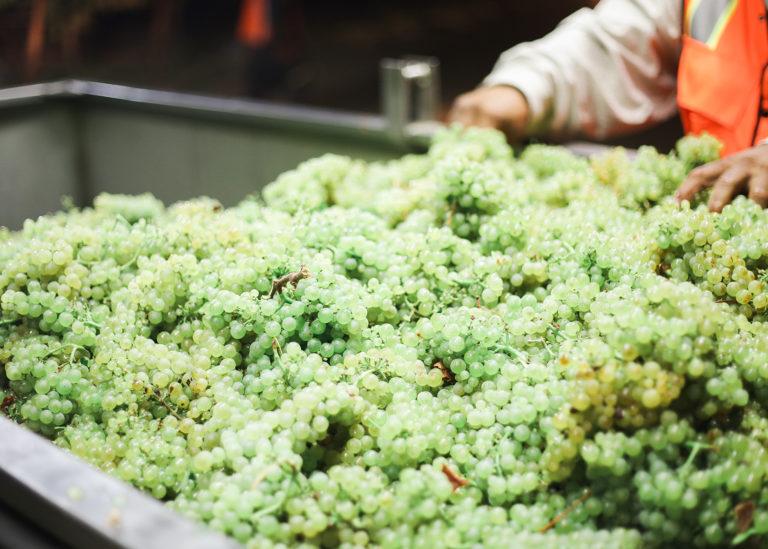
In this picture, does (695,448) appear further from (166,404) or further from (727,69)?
(727,69)

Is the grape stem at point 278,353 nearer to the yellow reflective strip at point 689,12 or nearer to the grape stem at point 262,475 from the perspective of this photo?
the grape stem at point 262,475

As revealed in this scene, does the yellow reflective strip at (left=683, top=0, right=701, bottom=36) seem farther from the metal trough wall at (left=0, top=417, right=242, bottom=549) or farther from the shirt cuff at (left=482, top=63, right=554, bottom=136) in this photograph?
the metal trough wall at (left=0, top=417, right=242, bottom=549)

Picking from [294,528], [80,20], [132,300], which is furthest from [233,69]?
[294,528]

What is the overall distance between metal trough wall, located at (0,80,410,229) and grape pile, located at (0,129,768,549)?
1239mm

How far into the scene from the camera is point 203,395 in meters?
1.03

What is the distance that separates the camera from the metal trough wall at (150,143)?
2.62 meters

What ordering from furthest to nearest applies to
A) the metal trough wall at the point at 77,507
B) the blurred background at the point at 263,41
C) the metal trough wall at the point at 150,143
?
the blurred background at the point at 263,41 → the metal trough wall at the point at 150,143 → the metal trough wall at the point at 77,507

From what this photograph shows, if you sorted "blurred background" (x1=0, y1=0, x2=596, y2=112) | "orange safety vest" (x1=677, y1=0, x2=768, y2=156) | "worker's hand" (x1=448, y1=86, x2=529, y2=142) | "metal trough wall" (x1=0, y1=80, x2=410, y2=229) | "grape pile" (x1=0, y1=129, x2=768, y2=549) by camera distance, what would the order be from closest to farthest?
"grape pile" (x1=0, y1=129, x2=768, y2=549), "orange safety vest" (x1=677, y1=0, x2=768, y2=156), "worker's hand" (x1=448, y1=86, x2=529, y2=142), "metal trough wall" (x1=0, y1=80, x2=410, y2=229), "blurred background" (x1=0, y1=0, x2=596, y2=112)

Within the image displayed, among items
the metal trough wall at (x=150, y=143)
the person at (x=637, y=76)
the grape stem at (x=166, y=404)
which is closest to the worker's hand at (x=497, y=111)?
the person at (x=637, y=76)

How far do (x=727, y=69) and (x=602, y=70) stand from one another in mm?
465

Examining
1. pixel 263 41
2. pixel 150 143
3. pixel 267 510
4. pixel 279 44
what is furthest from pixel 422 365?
pixel 279 44

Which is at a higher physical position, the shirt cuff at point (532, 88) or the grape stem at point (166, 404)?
the shirt cuff at point (532, 88)

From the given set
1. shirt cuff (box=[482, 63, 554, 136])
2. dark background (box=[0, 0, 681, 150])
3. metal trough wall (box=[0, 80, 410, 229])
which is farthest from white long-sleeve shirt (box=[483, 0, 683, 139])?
dark background (box=[0, 0, 681, 150])

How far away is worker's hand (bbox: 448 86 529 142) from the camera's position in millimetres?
2041
